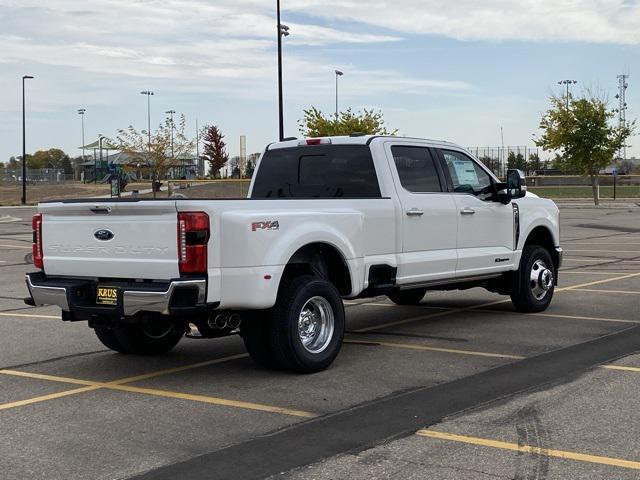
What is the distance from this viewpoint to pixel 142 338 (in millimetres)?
8406

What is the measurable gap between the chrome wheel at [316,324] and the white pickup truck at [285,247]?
12mm

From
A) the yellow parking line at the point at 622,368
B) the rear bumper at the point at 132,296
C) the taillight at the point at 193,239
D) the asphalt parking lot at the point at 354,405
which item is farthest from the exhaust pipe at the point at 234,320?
the yellow parking line at the point at 622,368

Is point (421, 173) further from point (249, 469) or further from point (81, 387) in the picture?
point (249, 469)

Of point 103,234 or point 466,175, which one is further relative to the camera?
point 466,175

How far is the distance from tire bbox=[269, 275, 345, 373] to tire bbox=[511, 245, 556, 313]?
3.61m

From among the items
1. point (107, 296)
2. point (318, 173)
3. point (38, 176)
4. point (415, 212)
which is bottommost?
point (107, 296)

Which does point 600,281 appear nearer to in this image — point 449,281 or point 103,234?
point 449,281

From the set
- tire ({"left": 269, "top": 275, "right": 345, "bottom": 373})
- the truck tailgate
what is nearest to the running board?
tire ({"left": 269, "top": 275, "right": 345, "bottom": 373})

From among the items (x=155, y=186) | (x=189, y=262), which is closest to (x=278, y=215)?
(x=189, y=262)

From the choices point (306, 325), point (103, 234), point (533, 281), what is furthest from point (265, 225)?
point (533, 281)

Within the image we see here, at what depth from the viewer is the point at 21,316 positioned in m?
11.2

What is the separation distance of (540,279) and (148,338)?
4895 millimetres

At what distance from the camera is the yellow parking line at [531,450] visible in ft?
16.5

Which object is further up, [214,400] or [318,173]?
[318,173]
